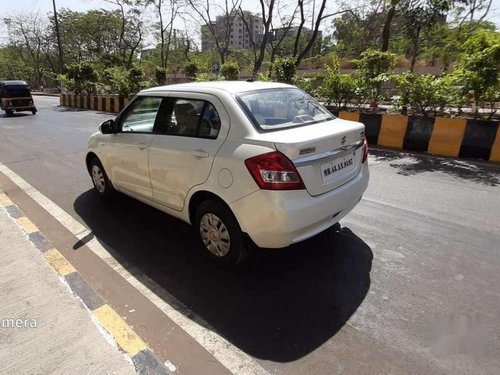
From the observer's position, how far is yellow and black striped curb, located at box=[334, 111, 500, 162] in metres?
7.43

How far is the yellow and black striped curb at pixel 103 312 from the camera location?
2.40 metres

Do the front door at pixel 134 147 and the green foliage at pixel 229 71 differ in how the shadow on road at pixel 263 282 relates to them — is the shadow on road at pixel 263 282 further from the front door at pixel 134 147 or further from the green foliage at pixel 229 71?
the green foliage at pixel 229 71

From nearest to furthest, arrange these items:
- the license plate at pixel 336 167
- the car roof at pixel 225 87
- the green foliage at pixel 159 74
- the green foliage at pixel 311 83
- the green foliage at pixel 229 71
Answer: the license plate at pixel 336 167
the car roof at pixel 225 87
the green foliage at pixel 311 83
the green foliage at pixel 229 71
the green foliage at pixel 159 74

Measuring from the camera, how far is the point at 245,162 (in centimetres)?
305

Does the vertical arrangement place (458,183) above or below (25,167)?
above

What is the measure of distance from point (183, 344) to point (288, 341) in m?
0.74

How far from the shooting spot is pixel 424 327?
2.71 m

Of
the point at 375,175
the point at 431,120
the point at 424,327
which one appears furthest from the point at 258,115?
the point at 431,120

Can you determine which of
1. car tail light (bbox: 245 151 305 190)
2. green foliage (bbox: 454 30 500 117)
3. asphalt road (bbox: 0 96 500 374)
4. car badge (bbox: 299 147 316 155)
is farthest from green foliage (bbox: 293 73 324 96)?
car tail light (bbox: 245 151 305 190)

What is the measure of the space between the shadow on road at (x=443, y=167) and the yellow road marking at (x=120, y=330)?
18.4ft

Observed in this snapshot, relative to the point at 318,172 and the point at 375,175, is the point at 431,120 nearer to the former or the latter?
the point at 375,175

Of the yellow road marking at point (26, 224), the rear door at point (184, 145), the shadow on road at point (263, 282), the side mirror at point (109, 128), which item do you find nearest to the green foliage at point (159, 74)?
the side mirror at point (109, 128)

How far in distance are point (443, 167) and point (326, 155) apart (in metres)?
4.95

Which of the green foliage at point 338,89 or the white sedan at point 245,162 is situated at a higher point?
the green foliage at point 338,89
